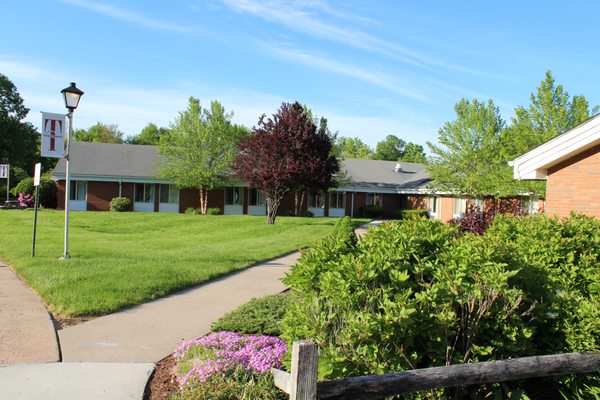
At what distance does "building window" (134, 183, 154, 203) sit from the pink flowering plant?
104 feet

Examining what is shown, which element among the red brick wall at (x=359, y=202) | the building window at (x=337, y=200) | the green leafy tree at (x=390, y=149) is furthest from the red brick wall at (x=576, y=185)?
the green leafy tree at (x=390, y=149)

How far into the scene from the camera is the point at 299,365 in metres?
2.66

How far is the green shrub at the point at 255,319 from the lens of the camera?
589 cm

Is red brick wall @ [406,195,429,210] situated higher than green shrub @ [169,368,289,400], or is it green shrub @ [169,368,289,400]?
red brick wall @ [406,195,429,210]

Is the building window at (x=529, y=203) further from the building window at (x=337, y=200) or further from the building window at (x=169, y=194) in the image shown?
the building window at (x=169, y=194)

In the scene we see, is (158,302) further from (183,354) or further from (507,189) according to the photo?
(507,189)

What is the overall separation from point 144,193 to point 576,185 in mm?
31174

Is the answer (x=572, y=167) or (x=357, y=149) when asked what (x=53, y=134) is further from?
(x=357, y=149)

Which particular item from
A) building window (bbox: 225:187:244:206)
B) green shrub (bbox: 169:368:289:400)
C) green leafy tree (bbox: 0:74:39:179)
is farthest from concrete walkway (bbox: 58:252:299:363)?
green leafy tree (bbox: 0:74:39:179)

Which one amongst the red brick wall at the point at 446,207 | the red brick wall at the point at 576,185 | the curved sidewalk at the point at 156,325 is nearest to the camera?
the curved sidewalk at the point at 156,325

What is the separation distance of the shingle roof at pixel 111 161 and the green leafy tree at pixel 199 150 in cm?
226

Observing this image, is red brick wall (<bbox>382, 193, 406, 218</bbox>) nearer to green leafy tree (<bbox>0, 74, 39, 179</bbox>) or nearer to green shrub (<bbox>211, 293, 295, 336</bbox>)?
green shrub (<bbox>211, 293, 295, 336</bbox>)

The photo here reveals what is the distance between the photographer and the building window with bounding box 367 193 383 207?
41375 mm

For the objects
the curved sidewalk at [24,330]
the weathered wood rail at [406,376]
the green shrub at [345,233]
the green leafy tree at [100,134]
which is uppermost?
the green leafy tree at [100,134]
